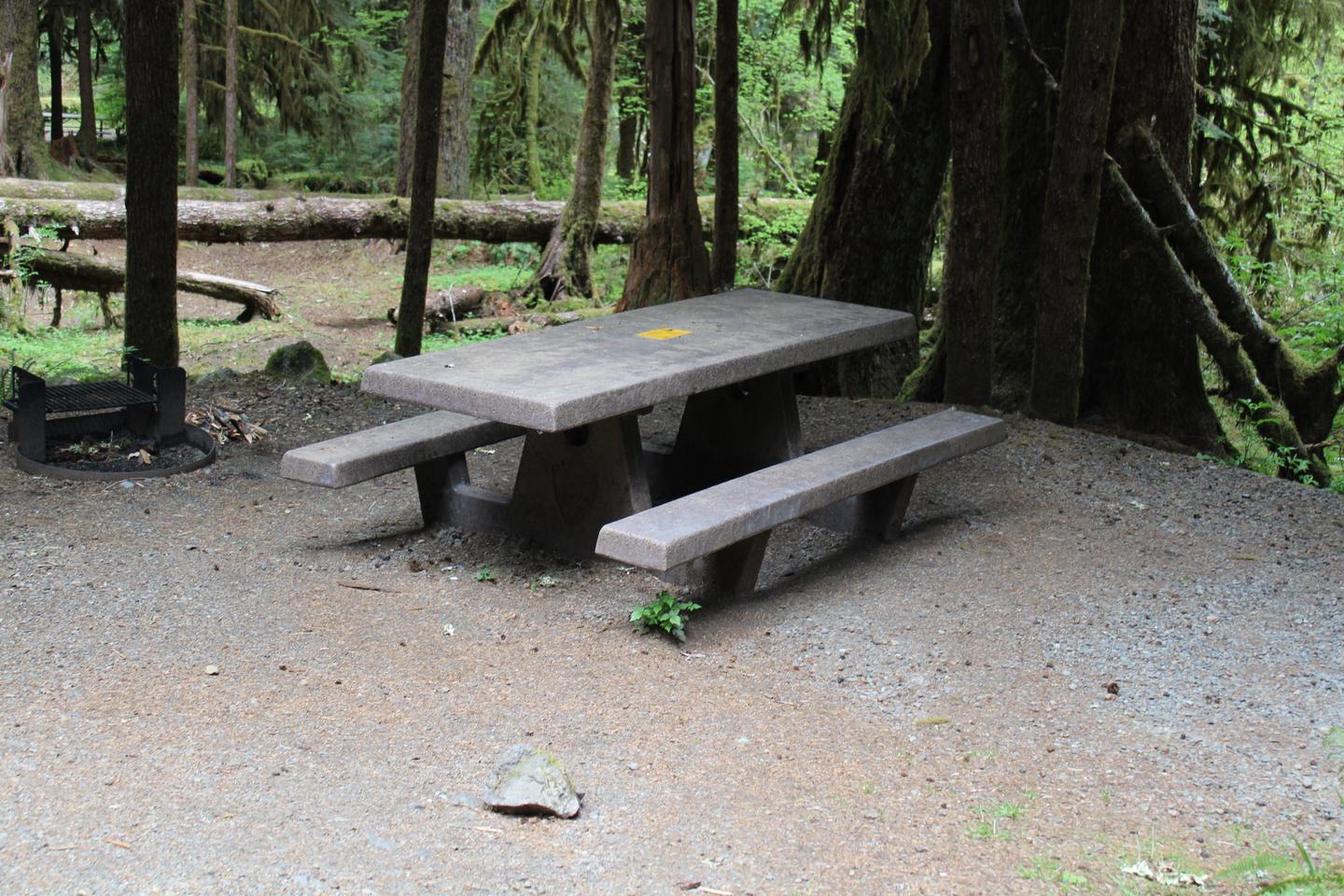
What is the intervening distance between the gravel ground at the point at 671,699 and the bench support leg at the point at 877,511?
0.12 meters

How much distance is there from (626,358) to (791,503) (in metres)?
1.04

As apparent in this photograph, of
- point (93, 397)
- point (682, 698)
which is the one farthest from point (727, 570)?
point (93, 397)

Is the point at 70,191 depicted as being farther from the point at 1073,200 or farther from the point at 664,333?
the point at 1073,200

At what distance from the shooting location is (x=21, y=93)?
1708cm

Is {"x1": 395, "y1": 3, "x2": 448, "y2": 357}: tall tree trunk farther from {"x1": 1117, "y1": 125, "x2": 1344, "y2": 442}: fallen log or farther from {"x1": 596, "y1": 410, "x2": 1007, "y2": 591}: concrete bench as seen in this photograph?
{"x1": 1117, "y1": 125, "x2": 1344, "y2": 442}: fallen log

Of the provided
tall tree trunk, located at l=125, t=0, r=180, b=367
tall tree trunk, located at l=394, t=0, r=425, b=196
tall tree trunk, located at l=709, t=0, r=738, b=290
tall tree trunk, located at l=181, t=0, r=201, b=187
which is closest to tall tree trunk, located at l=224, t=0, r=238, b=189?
tall tree trunk, located at l=181, t=0, r=201, b=187

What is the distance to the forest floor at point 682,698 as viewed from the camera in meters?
3.06

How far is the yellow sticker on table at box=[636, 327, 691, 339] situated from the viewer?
584cm

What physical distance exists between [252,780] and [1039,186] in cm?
648

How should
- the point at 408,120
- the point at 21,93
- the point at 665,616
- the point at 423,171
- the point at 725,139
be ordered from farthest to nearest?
the point at 21,93
the point at 408,120
the point at 725,139
the point at 423,171
the point at 665,616

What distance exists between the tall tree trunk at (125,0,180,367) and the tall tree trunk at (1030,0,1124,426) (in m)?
4.82

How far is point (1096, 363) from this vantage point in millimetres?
7949

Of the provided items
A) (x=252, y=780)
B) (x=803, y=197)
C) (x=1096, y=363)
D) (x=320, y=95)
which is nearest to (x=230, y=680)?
(x=252, y=780)

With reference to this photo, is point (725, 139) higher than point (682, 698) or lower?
higher
